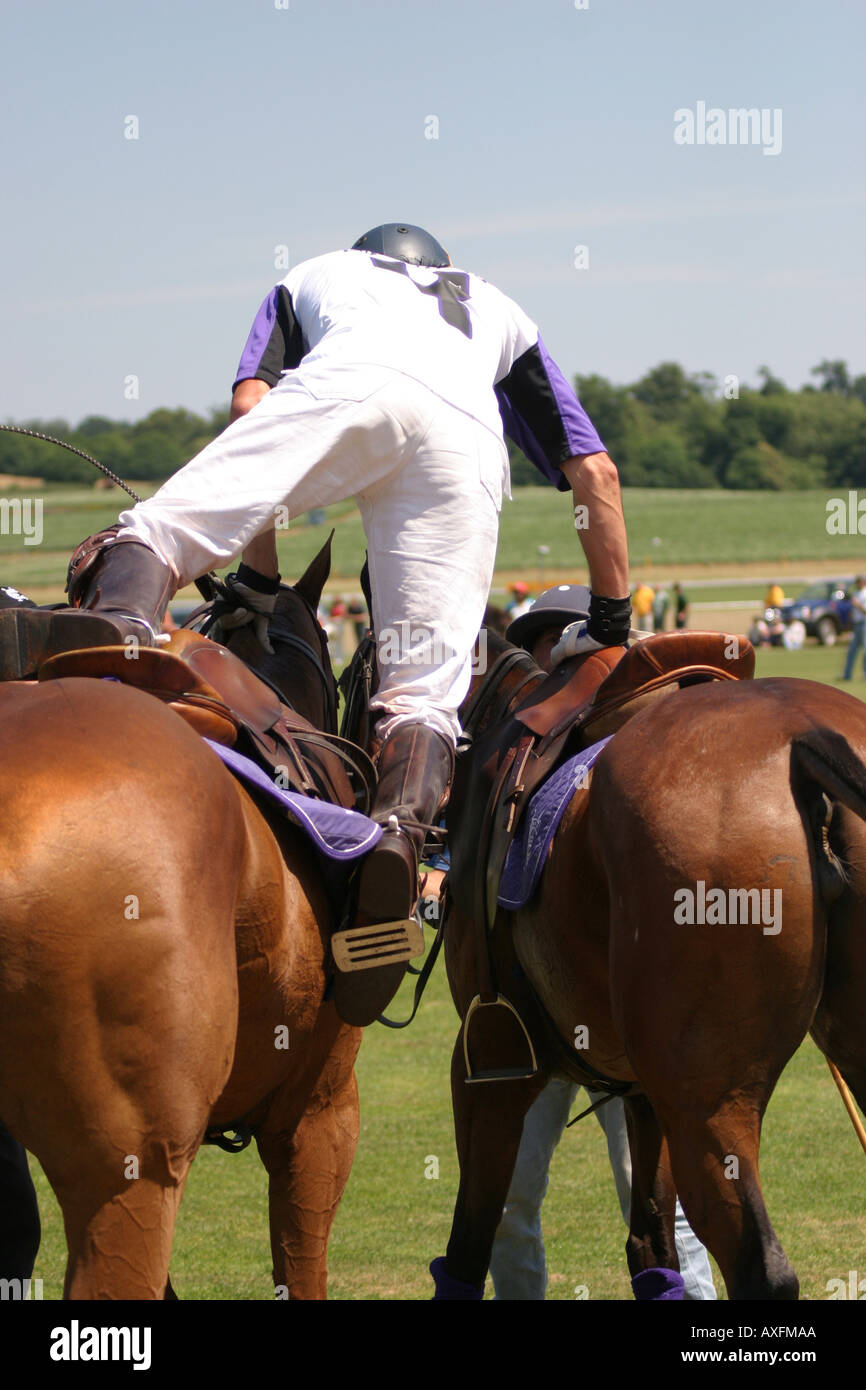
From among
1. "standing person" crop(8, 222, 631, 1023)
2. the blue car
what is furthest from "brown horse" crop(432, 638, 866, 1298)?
the blue car

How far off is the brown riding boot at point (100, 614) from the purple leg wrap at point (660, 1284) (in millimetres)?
2376

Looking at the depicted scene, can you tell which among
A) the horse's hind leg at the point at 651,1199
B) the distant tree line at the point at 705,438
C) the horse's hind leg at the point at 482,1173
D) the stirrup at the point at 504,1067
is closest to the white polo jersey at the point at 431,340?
the stirrup at the point at 504,1067

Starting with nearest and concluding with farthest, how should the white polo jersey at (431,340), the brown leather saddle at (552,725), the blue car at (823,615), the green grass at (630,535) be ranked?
the white polo jersey at (431,340), the brown leather saddle at (552,725), the blue car at (823,615), the green grass at (630,535)

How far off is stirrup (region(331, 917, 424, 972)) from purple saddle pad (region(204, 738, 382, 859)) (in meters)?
0.19

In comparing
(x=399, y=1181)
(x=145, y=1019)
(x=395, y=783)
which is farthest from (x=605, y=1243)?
(x=145, y=1019)

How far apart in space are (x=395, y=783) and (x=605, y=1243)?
282 centimetres

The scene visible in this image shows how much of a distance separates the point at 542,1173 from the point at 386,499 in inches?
89.9

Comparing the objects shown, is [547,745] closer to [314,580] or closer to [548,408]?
[548,408]

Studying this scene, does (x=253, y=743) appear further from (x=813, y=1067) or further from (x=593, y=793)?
(x=813, y=1067)

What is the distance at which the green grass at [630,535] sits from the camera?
68.2 m

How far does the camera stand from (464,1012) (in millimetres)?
4262

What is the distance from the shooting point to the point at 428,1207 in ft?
20.1

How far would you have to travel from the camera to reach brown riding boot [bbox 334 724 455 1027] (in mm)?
3334

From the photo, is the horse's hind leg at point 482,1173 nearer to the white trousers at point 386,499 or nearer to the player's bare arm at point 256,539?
the white trousers at point 386,499
